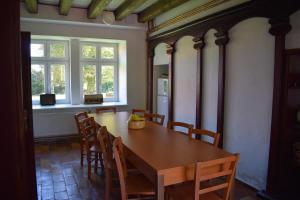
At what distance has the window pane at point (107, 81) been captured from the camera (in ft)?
21.1

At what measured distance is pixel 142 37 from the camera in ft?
20.3

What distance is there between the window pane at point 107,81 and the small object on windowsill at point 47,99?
1249 millimetres

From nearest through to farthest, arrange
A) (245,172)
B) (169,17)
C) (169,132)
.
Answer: (169,132) → (245,172) → (169,17)

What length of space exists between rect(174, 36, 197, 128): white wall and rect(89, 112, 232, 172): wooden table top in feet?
4.73

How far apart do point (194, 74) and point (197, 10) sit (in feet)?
3.53

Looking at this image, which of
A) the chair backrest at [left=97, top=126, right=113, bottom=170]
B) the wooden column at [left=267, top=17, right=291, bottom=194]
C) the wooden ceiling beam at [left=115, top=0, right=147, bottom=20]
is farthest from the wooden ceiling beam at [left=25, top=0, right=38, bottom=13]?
the wooden column at [left=267, top=17, right=291, bottom=194]

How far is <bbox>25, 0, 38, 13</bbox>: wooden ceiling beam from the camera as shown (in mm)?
4387

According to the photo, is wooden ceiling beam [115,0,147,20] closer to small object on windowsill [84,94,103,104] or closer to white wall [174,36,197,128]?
white wall [174,36,197,128]

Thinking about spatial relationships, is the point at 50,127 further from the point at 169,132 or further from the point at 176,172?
the point at 176,172

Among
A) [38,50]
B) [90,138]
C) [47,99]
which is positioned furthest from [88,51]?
[90,138]

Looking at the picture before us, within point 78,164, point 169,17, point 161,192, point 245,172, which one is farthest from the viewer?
point 169,17

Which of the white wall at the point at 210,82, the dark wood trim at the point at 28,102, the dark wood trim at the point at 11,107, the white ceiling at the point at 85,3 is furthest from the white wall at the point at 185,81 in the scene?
the dark wood trim at the point at 11,107

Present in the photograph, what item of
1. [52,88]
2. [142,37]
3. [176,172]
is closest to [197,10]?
[142,37]

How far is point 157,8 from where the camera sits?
4852 mm
